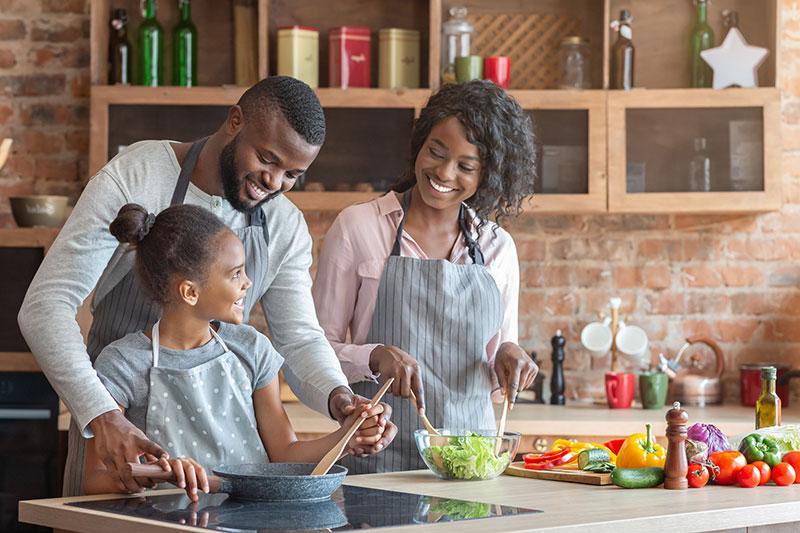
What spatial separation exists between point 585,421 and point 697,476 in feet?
5.63

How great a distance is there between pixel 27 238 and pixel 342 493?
2.43 m

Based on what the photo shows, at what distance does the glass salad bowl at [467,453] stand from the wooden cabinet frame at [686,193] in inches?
85.7

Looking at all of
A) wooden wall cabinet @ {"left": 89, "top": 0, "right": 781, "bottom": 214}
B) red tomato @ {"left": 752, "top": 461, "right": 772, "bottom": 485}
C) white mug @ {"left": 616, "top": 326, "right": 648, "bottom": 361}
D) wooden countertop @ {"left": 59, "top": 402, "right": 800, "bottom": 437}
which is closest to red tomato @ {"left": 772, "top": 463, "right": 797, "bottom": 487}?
red tomato @ {"left": 752, "top": 461, "right": 772, "bottom": 485}

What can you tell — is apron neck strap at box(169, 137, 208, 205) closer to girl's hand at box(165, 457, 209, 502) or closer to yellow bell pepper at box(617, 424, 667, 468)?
girl's hand at box(165, 457, 209, 502)

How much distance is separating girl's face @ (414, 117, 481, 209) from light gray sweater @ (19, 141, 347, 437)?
39cm

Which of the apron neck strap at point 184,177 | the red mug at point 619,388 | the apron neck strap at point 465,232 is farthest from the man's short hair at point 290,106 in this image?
the red mug at point 619,388

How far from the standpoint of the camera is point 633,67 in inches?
181

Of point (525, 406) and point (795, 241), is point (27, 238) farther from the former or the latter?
point (795, 241)

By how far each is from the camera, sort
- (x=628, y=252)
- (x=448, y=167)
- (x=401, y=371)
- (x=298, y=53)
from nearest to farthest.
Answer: (x=401, y=371) → (x=448, y=167) → (x=298, y=53) → (x=628, y=252)

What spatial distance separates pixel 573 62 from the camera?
175 inches

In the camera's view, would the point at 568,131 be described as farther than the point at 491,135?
Yes

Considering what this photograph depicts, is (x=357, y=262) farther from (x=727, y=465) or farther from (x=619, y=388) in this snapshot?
(x=619, y=388)

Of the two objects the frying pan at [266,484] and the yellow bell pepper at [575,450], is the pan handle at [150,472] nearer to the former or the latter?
the frying pan at [266,484]

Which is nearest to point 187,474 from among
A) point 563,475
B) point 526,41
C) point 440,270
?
point 563,475
